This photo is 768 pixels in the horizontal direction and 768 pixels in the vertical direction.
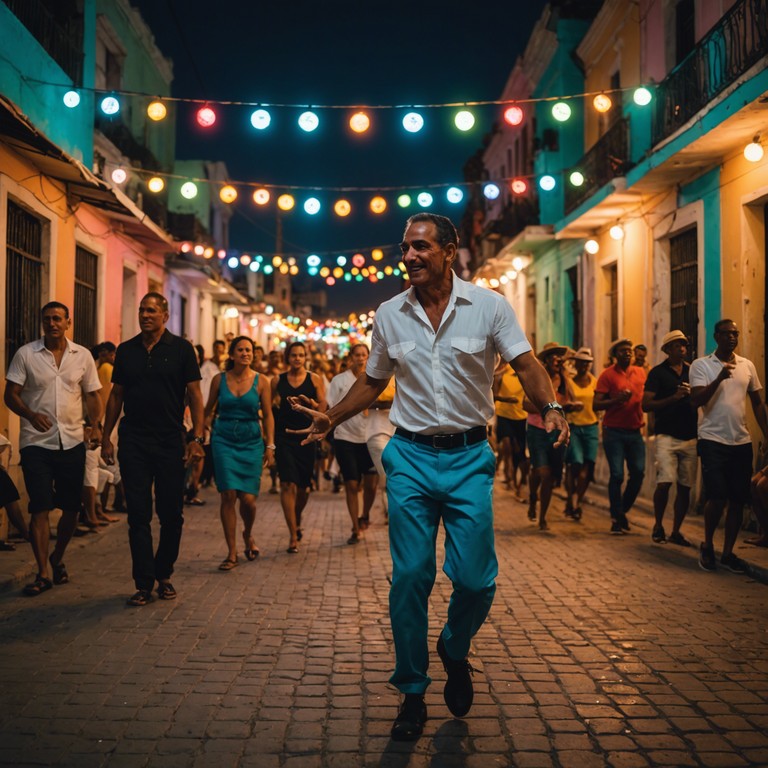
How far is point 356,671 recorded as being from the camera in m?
5.10

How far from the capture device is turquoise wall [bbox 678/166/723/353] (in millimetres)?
12148

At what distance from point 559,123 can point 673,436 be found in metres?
13.9

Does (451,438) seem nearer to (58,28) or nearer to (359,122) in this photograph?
(359,122)

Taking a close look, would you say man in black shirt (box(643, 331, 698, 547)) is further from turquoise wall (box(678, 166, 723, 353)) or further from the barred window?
the barred window

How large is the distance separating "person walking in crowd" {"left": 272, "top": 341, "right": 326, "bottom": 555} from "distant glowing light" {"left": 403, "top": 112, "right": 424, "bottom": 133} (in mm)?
4363

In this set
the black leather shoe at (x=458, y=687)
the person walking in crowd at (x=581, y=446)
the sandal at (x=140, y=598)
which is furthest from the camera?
the person walking in crowd at (x=581, y=446)

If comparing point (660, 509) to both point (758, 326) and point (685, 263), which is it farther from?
point (685, 263)

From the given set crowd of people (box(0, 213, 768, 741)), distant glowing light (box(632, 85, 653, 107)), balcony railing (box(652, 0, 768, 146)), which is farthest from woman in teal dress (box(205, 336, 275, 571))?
distant glowing light (box(632, 85, 653, 107))

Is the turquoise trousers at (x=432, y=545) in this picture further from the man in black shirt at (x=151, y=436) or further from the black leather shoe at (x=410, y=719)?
the man in black shirt at (x=151, y=436)

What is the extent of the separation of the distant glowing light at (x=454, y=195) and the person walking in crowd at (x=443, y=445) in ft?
40.4

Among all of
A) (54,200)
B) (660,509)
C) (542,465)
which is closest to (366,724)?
(660,509)

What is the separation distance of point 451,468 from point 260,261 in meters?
25.0

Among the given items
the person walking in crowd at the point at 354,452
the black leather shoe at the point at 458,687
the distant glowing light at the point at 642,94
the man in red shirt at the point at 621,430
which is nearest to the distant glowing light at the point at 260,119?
the person walking in crowd at the point at 354,452

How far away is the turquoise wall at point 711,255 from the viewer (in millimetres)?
12148
